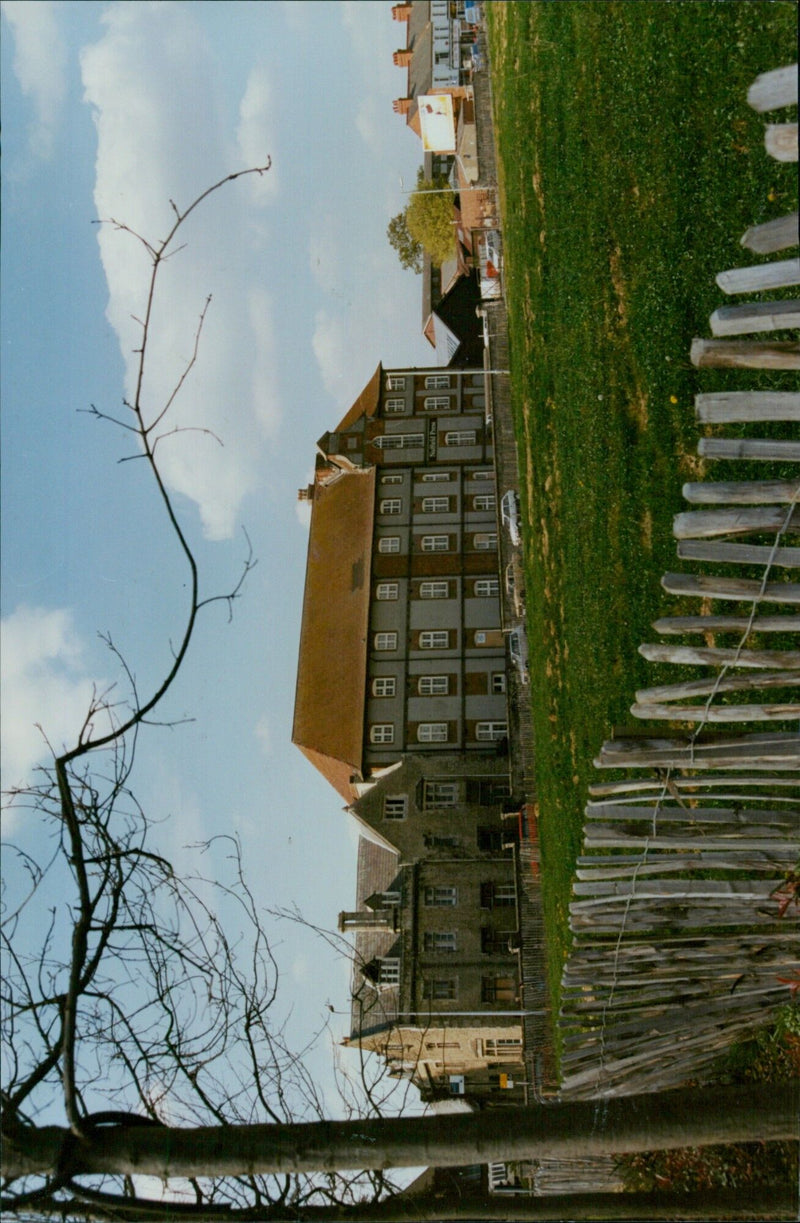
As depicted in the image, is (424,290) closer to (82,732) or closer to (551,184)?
(551,184)

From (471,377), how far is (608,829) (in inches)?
1323

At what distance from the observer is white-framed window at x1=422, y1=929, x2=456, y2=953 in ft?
98.4

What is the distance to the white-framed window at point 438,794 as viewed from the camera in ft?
103

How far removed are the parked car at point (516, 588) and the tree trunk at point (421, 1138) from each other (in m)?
16.2

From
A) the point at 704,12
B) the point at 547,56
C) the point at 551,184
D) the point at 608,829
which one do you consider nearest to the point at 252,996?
the point at 608,829

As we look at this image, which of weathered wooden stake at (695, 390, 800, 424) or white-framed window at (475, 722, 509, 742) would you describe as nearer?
weathered wooden stake at (695, 390, 800, 424)

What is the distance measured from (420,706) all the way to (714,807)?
81.6 feet

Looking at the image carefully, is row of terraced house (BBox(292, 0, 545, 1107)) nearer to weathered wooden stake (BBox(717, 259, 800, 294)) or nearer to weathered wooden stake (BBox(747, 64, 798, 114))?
weathered wooden stake (BBox(717, 259, 800, 294))

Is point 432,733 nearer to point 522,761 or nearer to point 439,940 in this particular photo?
point 439,940

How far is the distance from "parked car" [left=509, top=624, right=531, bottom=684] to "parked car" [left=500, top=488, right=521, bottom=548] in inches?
87.9

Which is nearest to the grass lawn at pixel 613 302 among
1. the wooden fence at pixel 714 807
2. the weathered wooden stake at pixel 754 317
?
the wooden fence at pixel 714 807

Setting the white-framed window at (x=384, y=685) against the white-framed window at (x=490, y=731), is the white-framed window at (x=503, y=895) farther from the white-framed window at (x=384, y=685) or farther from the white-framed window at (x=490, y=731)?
the white-framed window at (x=384, y=685)

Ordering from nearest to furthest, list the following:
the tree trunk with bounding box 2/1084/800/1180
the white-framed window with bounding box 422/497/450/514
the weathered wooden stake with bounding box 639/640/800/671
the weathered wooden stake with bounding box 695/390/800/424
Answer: the tree trunk with bounding box 2/1084/800/1180, the weathered wooden stake with bounding box 695/390/800/424, the weathered wooden stake with bounding box 639/640/800/671, the white-framed window with bounding box 422/497/450/514

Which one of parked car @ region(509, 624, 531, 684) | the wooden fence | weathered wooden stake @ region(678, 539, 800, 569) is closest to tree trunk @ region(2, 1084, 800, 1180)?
the wooden fence
